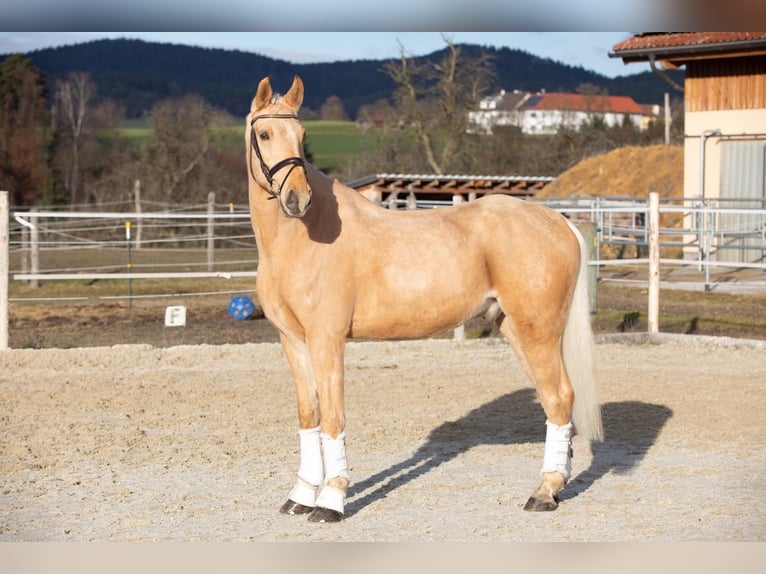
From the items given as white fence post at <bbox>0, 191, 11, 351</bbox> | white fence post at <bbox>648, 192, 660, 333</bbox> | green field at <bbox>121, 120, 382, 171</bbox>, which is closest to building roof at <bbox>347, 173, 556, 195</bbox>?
green field at <bbox>121, 120, 382, 171</bbox>

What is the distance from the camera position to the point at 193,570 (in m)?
3.99

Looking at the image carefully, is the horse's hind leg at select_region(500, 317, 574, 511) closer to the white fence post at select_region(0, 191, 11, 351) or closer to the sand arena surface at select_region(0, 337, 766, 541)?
the sand arena surface at select_region(0, 337, 766, 541)

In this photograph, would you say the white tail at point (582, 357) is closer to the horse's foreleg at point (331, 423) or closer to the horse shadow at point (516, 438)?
the horse shadow at point (516, 438)

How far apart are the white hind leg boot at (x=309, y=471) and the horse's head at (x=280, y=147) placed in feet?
3.78

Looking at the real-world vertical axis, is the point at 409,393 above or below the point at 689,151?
below

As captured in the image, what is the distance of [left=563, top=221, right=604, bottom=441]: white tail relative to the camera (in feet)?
17.5

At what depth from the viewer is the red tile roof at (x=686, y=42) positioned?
1775 cm

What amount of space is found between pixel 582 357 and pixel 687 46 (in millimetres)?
14842

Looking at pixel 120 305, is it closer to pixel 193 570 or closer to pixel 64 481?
pixel 64 481

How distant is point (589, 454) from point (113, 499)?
2.82 metres

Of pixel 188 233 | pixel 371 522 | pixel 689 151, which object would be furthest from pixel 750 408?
pixel 188 233

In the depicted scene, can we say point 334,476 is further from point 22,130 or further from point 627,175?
point 22,130

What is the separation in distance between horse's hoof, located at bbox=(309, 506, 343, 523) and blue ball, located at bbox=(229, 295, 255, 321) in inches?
318

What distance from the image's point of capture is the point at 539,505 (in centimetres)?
491
